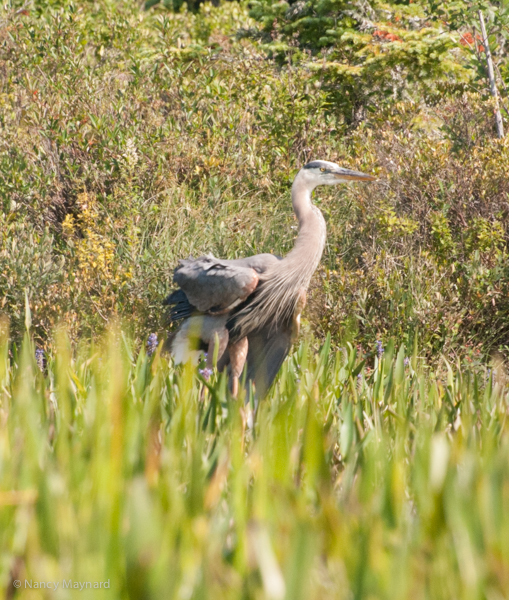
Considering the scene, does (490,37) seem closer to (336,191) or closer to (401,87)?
(336,191)

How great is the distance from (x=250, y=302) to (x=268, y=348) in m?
0.35

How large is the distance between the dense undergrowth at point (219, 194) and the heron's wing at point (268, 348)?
3.23 feet

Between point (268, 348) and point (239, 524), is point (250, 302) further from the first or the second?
point (239, 524)

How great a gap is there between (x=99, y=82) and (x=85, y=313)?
181 inches

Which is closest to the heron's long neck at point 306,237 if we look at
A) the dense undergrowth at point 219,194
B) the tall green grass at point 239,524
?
the dense undergrowth at point 219,194

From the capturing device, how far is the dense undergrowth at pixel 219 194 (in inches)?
226

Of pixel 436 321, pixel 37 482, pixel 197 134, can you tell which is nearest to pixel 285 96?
pixel 197 134

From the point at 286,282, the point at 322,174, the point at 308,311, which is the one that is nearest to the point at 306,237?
the point at 286,282

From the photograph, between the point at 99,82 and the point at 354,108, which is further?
the point at 354,108

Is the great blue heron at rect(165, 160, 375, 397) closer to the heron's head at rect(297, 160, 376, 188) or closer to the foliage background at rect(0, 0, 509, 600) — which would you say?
the heron's head at rect(297, 160, 376, 188)

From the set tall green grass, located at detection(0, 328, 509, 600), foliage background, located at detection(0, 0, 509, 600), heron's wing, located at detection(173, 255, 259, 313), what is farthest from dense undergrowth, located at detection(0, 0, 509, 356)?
tall green grass, located at detection(0, 328, 509, 600)

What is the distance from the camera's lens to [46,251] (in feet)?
19.4

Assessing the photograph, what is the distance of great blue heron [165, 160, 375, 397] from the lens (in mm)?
4457

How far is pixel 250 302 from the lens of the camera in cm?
467
